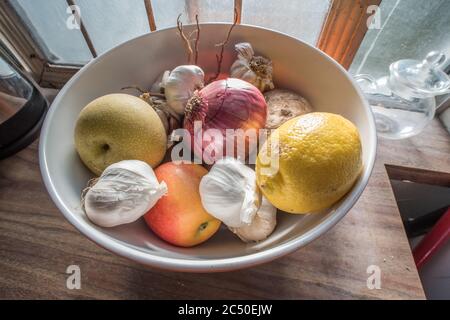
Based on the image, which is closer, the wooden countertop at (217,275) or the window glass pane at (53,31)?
the wooden countertop at (217,275)

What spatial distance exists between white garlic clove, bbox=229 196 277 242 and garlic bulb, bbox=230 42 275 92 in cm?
17

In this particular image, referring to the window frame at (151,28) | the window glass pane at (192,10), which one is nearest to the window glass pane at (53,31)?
the window frame at (151,28)

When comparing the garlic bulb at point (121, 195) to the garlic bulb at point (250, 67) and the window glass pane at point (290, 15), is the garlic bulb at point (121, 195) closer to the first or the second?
the garlic bulb at point (250, 67)

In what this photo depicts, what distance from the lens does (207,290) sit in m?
0.37

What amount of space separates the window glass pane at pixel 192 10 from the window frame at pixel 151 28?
0.01 meters

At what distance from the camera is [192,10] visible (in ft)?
1.88

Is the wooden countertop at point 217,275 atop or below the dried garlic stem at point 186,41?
below

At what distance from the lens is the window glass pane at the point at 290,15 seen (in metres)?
0.53

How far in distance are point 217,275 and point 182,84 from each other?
240mm

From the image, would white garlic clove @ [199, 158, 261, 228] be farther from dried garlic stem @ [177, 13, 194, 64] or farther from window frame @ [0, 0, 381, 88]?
window frame @ [0, 0, 381, 88]

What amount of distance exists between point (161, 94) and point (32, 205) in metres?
0.25

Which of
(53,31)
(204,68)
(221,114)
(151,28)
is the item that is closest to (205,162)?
(221,114)
